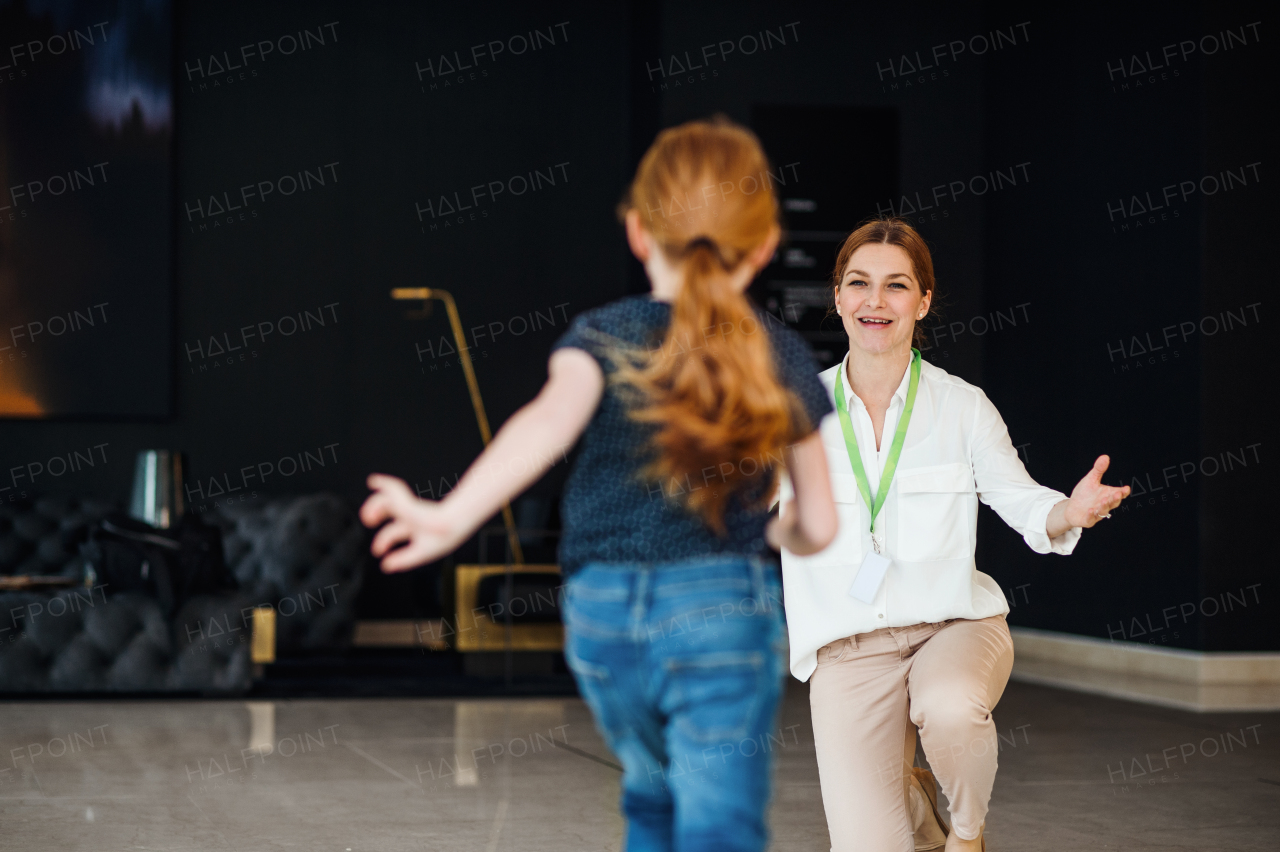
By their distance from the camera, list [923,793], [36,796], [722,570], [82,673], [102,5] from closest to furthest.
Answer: [722,570] < [923,793] < [36,796] < [82,673] < [102,5]

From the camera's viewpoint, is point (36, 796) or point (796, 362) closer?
point (796, 362)

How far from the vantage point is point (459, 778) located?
4.39 m

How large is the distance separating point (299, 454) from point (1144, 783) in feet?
17.7

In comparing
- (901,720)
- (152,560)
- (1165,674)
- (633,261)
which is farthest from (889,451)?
(633,261)

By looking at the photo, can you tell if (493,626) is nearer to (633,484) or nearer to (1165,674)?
(1165,674)

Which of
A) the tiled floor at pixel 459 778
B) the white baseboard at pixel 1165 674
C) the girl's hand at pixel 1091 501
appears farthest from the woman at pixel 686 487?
the white baseboard at pixel 1165 674

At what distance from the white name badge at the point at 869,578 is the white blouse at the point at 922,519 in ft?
0.10

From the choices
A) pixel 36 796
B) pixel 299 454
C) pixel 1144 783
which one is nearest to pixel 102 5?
pixel 299 454

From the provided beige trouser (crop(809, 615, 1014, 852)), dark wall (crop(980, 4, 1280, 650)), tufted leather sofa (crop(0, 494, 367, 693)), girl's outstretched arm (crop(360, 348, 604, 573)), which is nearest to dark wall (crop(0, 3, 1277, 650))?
dark wall (crop(980, 4, 1280, 650))

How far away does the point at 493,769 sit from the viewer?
4527 millimetres

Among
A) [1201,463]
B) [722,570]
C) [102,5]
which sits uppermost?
[102,5]

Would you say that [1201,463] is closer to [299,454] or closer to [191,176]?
[299,454]

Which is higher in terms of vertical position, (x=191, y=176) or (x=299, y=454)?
(x=191, y=176)

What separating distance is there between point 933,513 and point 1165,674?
4451 mm
